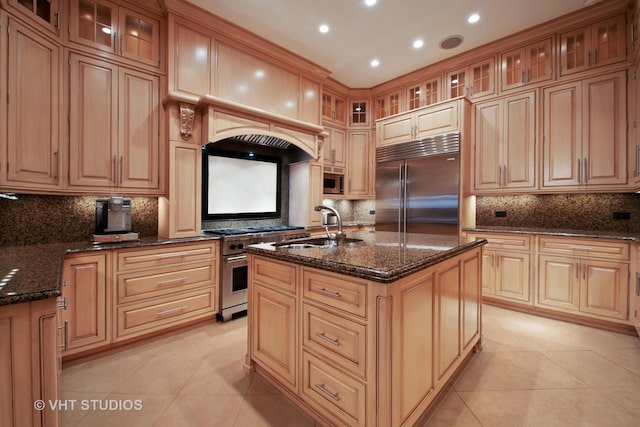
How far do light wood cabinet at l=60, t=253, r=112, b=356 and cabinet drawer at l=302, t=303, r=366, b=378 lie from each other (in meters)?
1.75

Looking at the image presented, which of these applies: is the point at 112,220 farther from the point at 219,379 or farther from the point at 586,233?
the point at 586,233

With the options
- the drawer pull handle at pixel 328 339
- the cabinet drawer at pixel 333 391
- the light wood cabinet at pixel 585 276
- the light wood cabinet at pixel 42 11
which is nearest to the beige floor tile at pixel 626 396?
the light wood cabinet at pixel 585 276

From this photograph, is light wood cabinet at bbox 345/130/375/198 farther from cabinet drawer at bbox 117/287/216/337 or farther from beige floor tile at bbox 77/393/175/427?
beige floor tile at bbox 77/393/175/427

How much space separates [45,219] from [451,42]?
15.2ft

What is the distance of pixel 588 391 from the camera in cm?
183

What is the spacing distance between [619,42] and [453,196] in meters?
2.16

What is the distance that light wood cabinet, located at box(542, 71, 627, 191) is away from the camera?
2.90 meters

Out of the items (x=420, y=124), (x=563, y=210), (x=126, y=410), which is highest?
(x=420, y=124)

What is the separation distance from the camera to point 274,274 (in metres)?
1.78

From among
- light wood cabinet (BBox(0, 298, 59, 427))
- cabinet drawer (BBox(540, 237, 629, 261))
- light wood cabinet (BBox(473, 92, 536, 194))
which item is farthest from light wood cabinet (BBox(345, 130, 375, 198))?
light wood cabinet (BBox(0, 298, 59, 427))

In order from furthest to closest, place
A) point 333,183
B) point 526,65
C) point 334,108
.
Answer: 1. point 334,108
2. point 333,183
3. point 526,65

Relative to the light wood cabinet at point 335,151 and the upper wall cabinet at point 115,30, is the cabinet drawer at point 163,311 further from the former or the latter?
the light wood cabinet at point 335,151

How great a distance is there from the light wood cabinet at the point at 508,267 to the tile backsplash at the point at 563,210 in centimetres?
64

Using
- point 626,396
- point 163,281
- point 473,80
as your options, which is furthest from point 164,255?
point 473,80
